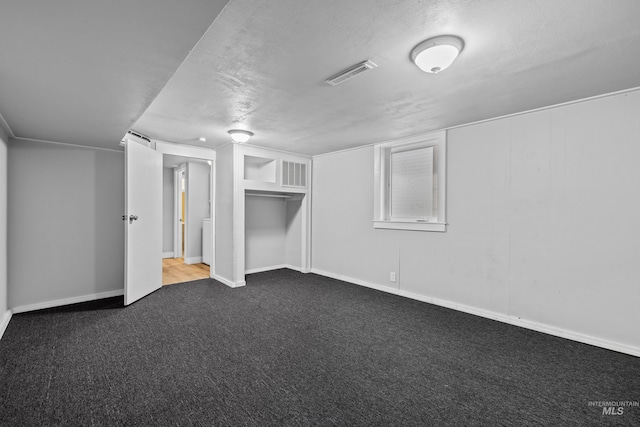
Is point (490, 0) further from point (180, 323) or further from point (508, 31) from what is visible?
point (180, 323)

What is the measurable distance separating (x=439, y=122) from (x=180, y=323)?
370 cm

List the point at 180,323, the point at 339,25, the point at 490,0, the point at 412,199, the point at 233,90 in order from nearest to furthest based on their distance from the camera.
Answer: the point at 490,0
the point at 339,25
the point at 233,90
the point at 180,323
the point at 412,199

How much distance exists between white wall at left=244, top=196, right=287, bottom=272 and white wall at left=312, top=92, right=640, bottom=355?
2.59 m

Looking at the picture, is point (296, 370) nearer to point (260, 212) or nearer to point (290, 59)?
point (290, 59)

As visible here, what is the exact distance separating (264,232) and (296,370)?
363 centimetres

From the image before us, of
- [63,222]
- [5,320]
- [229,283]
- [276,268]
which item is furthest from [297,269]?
[5,320]

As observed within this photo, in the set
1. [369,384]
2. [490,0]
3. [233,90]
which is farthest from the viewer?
[233,90]

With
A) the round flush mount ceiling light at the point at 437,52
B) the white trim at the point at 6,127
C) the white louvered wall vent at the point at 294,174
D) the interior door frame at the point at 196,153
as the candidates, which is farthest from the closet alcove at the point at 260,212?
the round flush mount ceiling light at the point at 437,52

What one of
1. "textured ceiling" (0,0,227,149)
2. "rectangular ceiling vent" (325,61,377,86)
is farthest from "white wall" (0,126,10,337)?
"rectangular ceiling vent" (325,61,377,86)

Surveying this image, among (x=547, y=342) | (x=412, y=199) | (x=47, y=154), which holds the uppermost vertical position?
(x=47, y=154)

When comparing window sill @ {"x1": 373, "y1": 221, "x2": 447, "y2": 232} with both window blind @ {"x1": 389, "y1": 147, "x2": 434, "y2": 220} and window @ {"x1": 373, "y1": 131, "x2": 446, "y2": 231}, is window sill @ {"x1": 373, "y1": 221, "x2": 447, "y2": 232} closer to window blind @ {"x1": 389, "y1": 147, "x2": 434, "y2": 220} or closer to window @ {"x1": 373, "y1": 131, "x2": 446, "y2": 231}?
window @ {"x1": 373, "y1": 131, "x2": 446, "y2": 231}

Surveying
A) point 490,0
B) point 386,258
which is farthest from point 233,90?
point 386,258

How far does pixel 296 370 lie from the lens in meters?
2.12

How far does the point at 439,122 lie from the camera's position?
3.35 meters
